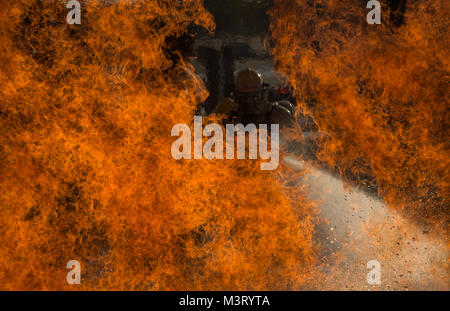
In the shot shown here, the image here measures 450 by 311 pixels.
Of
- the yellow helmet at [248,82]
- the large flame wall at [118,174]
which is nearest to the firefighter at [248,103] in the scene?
the yellow helmet at [248,82]

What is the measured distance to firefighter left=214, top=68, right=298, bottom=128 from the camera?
3162mm

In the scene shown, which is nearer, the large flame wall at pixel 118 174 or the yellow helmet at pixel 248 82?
the large flame wall at pixel 118 174

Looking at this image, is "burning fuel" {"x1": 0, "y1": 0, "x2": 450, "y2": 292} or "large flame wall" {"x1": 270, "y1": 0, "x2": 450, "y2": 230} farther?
"large flame wall" {"x1": 270, "y1": 0, "x2": 450, "y2": 230}

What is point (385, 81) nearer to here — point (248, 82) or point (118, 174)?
point (248, 82)

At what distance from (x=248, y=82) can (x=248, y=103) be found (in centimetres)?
21

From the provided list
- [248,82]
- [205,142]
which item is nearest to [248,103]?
[248,82]

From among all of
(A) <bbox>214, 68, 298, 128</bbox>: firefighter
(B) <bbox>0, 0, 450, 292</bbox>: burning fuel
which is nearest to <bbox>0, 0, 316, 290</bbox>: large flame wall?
(B) <bbox>0, 0, 450, 292</bbox>: burning fuel

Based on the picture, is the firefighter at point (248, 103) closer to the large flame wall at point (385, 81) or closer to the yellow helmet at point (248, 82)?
the yellow helmet at point (248, 82)

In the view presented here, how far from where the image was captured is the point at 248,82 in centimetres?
315

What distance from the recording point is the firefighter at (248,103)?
3.16 m

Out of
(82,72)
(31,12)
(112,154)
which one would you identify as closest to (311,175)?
(112,154)

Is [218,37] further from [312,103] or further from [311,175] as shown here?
[311,175]

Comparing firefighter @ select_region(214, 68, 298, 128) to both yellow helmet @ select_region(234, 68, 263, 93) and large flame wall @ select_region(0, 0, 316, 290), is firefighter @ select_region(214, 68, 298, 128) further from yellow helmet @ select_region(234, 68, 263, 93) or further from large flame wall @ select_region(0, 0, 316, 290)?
large flame wall @ select_region(0, 0, 316, 290)

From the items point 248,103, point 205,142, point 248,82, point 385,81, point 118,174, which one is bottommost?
point 118,174
